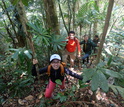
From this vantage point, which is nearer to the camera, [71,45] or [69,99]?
[69,99]

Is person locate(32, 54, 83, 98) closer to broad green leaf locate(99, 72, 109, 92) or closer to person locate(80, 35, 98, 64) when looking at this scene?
broad green leaf locate(99, 72, 109, 92)

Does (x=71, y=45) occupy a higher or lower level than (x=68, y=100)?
higher

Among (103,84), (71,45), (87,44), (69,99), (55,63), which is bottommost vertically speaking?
Result: (69,99)

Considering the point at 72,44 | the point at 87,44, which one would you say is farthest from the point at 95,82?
Answer: the point at 87,44

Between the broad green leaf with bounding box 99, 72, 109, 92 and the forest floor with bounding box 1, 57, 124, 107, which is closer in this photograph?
the broad green leaf with bounding box 99, 72, 109, 92

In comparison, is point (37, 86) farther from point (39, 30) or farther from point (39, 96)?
point (39, 30)

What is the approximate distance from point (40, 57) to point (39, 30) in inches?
59.5

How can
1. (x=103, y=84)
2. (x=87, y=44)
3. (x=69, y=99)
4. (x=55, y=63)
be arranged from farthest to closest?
(x=87, y=44) → (x=69, y=99) → (x=55, y=63) → (x=103, y=84)

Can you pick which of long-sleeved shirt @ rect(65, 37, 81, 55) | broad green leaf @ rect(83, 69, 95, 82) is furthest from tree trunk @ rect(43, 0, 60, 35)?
broad green leaf @ rect(83, 69, 95, 82)

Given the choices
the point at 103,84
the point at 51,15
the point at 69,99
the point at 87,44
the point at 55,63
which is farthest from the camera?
the point at 87,44

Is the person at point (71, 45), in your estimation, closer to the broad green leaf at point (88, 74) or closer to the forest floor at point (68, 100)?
the forest floor at point (68, 100)

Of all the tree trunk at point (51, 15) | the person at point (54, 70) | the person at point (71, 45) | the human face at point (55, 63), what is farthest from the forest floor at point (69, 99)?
the tree trunk at point (51, 15)

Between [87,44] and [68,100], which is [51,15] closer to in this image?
[87,44]

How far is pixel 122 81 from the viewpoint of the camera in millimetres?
1515
